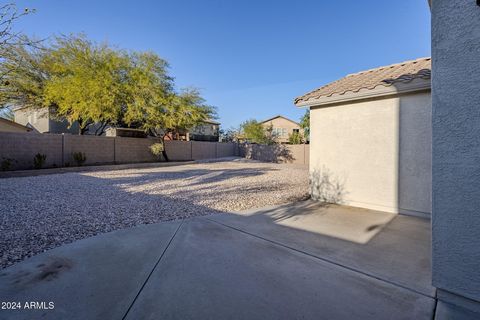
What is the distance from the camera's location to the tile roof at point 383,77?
4.85 meters

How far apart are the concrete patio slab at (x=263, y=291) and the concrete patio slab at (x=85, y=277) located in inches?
7.8

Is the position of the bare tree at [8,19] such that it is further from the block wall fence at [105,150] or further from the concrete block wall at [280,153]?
the concrete block wall at [280,153]

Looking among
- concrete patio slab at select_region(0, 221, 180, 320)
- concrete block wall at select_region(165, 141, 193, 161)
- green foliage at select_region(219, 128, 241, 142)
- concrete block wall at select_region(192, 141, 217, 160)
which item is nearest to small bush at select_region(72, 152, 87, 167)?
concrete block wall at select_region(165, 141, 193, 161)

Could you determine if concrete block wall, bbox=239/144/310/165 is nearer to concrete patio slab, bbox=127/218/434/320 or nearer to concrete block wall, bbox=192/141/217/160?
concrete block wall, bbox=192/141/217/160

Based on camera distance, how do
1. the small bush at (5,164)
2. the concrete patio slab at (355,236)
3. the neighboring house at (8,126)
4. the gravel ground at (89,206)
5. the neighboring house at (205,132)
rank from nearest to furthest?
1. the concrete patio slab at (355,236)
2. the gravel ground at (89,206)
3. the small bush at (5,164)
4. the neighboring house at (8,126)
5. the neighboring house at (205,132)

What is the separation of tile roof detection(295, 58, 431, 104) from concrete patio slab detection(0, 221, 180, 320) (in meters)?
4.86

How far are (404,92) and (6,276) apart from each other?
22.3ft

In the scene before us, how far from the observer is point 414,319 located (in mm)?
2025

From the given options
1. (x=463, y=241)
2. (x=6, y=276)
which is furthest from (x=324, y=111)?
(x=6, y=276)

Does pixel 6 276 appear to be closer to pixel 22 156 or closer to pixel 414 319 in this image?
pixel 414 319

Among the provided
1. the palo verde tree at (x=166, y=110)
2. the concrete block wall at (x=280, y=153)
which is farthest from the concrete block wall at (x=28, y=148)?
the concrete block wall at (x=280, y=153)

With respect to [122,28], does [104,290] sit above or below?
below

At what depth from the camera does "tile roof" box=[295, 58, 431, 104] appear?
4.85 meters

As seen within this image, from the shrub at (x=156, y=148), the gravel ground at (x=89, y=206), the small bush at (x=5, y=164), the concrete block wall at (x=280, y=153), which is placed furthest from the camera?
the concrete block wall at (x=280, y=153)
